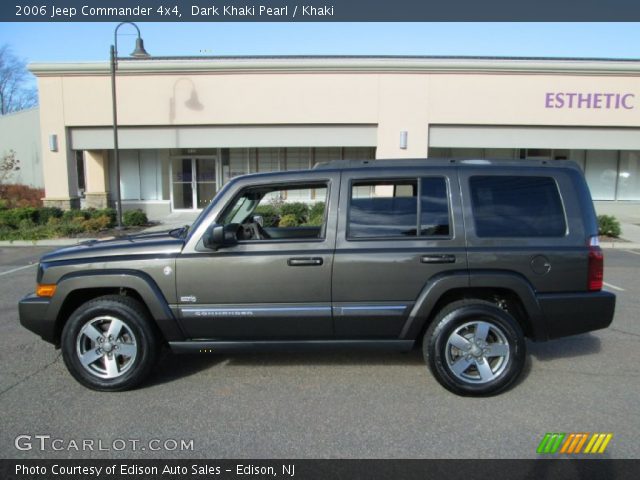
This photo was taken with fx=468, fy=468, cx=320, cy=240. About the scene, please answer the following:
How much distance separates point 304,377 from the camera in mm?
4121

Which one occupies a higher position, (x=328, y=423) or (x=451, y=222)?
(x=451, y=222)

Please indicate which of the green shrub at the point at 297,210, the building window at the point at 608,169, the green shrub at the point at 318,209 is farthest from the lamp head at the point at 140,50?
the building window at the point at 608,169

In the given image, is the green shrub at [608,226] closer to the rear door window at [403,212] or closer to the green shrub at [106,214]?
the rear door window at [403,212]

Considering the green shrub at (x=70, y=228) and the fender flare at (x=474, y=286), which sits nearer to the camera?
the fender flare at (x=474, y=286)

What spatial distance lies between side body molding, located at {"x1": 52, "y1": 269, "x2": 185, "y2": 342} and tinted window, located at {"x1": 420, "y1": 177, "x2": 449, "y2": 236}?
221 cm

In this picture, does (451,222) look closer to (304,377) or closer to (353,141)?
(304,377)

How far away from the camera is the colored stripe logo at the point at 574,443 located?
9.88 ft

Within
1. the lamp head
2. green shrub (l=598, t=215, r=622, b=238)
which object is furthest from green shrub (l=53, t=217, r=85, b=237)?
green shrub (l=598, t=215, r=622, b=238)

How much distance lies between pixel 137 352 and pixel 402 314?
2196 millimetres

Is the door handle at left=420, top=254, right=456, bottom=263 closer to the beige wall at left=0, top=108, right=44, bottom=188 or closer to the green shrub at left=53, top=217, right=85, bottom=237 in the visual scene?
the green shrub at left=53, top=217, right=85, bottom=237

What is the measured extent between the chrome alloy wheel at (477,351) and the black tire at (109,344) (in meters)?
2.46

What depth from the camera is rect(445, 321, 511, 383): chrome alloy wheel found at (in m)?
3.75
